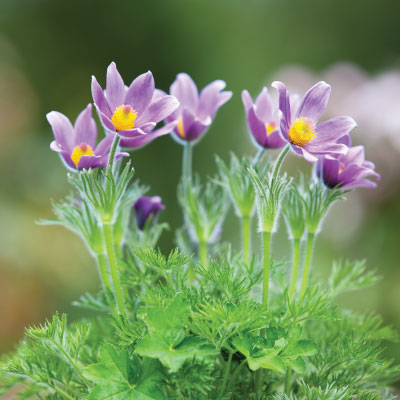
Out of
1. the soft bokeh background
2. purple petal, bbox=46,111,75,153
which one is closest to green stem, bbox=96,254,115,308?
purple petal, bbox=46,111,75,153

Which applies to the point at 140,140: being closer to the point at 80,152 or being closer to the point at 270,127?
the point at 80,152

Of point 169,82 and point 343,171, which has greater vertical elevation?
point 169,82

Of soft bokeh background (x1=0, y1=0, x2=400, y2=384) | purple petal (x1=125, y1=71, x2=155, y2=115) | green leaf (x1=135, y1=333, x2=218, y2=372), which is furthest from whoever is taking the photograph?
soft bokeh background (x1=0, y1=0, x2=400, y2=384)

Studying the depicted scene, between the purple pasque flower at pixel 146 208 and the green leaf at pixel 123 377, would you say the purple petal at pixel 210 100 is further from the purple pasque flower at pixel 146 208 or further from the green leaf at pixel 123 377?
the green leaf at pixel 123 377

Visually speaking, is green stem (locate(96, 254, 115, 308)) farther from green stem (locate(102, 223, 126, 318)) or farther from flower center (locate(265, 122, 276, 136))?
flower center (locate(265, 122, 276, 136))

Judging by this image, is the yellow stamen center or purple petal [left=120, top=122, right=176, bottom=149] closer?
purple petal [left=120, top=122, right=176, bottom=149]

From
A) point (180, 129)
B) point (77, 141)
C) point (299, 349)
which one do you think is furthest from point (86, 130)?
point (299, 349)

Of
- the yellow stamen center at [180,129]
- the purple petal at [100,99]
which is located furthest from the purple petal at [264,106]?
the purple petal at [100,99]
